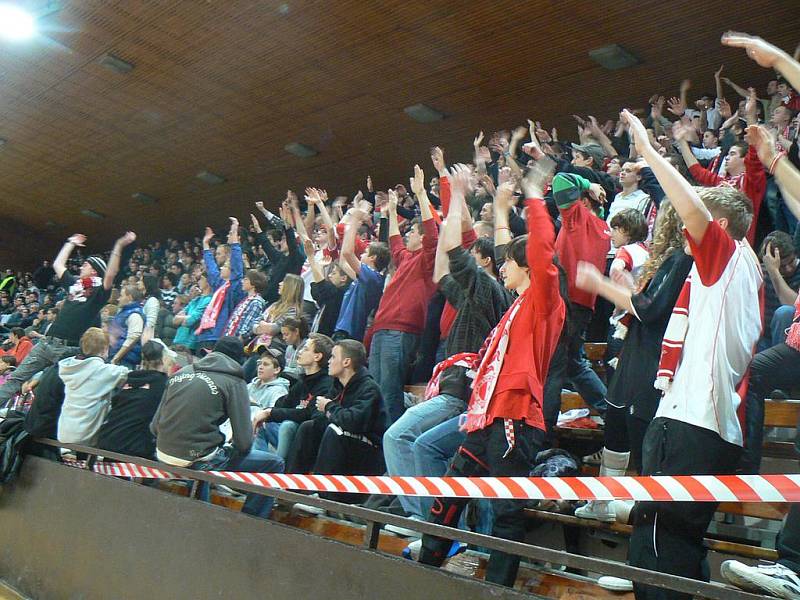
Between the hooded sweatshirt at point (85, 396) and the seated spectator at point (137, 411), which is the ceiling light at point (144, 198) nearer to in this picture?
the hooded sweatshirt at point (85, 396)

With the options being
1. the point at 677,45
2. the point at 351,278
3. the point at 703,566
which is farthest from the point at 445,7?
the point at 703,566

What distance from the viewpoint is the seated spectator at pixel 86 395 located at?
5.30 meters

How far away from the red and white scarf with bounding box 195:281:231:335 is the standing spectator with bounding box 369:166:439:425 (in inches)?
116

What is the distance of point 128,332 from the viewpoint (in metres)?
7.27

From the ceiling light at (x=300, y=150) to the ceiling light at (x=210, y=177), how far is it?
2.10 metres

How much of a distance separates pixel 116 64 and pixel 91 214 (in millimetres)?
8079

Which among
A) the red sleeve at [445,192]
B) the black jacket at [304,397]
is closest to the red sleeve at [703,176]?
the red sleeve at [445,192]

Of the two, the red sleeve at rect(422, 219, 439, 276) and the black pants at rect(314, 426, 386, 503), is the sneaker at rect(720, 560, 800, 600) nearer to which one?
the black pants at rect(314, 426, 386, 503)

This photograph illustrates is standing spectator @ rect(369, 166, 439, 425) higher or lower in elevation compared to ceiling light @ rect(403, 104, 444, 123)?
lower

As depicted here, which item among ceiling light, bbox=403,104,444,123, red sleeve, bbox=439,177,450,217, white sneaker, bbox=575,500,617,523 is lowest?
white sneaker, bbox=575,500,617,523

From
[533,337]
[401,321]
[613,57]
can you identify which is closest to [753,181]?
[401,321]

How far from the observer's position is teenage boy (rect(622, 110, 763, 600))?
2213 millimetres

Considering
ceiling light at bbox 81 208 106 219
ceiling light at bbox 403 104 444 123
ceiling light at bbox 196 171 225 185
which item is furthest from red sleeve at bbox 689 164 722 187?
ceiling light at bbox 81 208 106 219

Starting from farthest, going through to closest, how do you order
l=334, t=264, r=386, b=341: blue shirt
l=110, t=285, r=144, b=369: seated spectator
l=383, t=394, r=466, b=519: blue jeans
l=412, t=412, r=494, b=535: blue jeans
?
l=110, t=285, r=144, b=369: seated spectator, l=334, t=264, r=386, b=341: blue shirt, l=383, t=394, r=466, b=519: blue jeans, l=412, t=412, r=494, b=535: blue jeans
